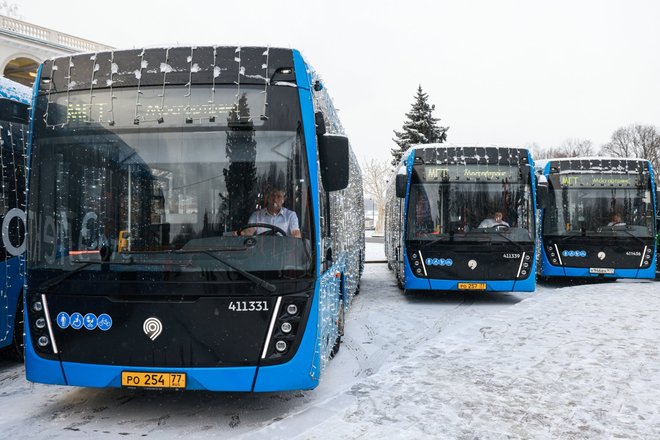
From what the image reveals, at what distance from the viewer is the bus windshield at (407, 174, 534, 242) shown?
1115 cm

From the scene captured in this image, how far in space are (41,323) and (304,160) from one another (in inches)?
101

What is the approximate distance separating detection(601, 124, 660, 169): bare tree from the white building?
62274mm

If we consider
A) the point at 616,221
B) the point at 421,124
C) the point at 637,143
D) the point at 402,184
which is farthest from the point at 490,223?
the point at 637,143

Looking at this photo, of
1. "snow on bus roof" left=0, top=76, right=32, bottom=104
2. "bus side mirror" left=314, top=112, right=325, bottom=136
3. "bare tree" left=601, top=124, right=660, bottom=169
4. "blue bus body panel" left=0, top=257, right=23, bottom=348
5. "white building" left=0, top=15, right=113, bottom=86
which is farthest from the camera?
"bare tree" left=601, top=124, right=660, bottom=169

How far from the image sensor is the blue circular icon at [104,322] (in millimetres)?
4609

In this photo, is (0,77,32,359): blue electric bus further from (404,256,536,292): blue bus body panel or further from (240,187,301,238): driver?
(404,256,536,292): blue bus body panel

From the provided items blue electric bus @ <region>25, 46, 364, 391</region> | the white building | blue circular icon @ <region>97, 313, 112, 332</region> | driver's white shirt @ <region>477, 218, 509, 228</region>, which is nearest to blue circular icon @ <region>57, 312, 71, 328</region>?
blue electric bus @ <region>25, 46, 364, 391</region>

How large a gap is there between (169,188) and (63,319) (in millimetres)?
1400

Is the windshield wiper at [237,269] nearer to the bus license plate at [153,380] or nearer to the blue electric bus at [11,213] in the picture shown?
the bus license plate at [153,380]

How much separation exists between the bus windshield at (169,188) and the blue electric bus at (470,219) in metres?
6.96

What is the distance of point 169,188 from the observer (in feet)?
15.0

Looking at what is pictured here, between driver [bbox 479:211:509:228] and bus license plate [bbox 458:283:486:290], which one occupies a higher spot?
driver [bbox 479:211:509:228]

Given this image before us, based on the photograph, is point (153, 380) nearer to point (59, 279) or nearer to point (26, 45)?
point (59, 279)

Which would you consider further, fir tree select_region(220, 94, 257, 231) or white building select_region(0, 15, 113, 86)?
white building select_region(0, 15, 113, 86)
